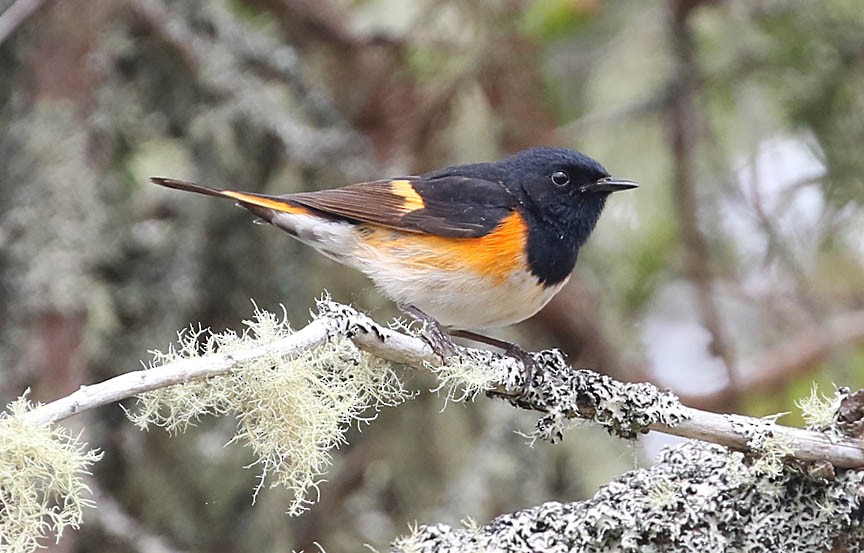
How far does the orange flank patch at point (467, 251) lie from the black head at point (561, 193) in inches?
3.1

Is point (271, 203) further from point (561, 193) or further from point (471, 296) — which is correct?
point (561, 193)

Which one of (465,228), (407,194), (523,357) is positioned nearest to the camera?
(523,357)

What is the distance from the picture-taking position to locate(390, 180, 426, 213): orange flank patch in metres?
3.50

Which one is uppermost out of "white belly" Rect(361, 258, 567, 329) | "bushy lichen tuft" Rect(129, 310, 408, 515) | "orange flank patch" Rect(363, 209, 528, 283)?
"orange flank patch" Rect(363, 209, 528, 283)

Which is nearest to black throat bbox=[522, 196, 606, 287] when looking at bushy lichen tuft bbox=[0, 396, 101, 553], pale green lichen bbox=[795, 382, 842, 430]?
pale green lichen bbox=[795, 382, 842, 430]

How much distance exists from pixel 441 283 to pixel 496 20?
1329 millimetres

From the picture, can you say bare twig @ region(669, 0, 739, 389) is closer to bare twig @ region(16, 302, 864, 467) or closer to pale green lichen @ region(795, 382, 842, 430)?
bare twig @ region(16, 302, 864, 467)

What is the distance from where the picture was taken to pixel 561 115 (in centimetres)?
488

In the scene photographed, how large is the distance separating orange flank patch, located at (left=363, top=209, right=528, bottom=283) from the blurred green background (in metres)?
0.63

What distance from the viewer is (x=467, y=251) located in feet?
10.7

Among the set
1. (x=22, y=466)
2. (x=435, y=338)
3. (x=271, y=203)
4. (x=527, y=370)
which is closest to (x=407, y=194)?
(x=271, y=203)

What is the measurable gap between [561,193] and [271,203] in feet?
Answer: 3.01

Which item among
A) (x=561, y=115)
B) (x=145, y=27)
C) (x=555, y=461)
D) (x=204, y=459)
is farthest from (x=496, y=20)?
(x=204, y=459)

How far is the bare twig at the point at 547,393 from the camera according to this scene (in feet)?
5.84
